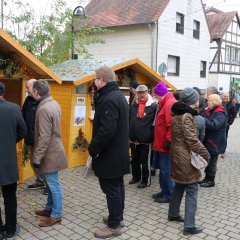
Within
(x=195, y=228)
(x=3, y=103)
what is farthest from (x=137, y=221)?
(x=3, y=103)

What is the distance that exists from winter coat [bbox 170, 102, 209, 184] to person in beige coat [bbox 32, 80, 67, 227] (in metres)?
1.41

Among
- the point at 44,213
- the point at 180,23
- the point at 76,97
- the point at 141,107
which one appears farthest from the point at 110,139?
the point at 180,23

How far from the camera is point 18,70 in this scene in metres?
5.86

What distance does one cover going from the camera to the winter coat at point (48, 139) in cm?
412

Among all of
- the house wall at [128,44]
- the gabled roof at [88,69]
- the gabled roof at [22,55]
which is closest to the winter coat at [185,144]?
the gabled roof at [22,55]

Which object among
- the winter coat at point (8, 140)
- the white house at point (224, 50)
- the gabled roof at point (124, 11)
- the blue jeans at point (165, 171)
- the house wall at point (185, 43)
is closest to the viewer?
the winter coat at point (8, 140)

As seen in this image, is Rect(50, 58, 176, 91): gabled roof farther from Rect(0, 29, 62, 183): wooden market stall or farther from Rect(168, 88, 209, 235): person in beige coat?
Rect(168, 88, 209, 235): person in beige coat

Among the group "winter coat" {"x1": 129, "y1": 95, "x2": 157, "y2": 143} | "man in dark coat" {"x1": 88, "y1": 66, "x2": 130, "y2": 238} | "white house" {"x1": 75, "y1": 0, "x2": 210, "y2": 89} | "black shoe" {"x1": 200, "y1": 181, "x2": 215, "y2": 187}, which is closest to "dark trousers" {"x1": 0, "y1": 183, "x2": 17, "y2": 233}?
"man in dark coat" {"x1": 88, "y1": 66, "x2": 130, "y2": 238}

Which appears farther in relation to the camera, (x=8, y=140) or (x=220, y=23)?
(x=220, y=23)

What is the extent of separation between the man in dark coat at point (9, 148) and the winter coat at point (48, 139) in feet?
0.87

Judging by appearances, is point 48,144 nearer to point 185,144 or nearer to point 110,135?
point 110,135

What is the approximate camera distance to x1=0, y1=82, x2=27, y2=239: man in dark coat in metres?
3.74

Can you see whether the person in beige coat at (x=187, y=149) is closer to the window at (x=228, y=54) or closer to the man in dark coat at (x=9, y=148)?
the man in dark coat at (x=9, y=148)

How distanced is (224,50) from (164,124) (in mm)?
25837
